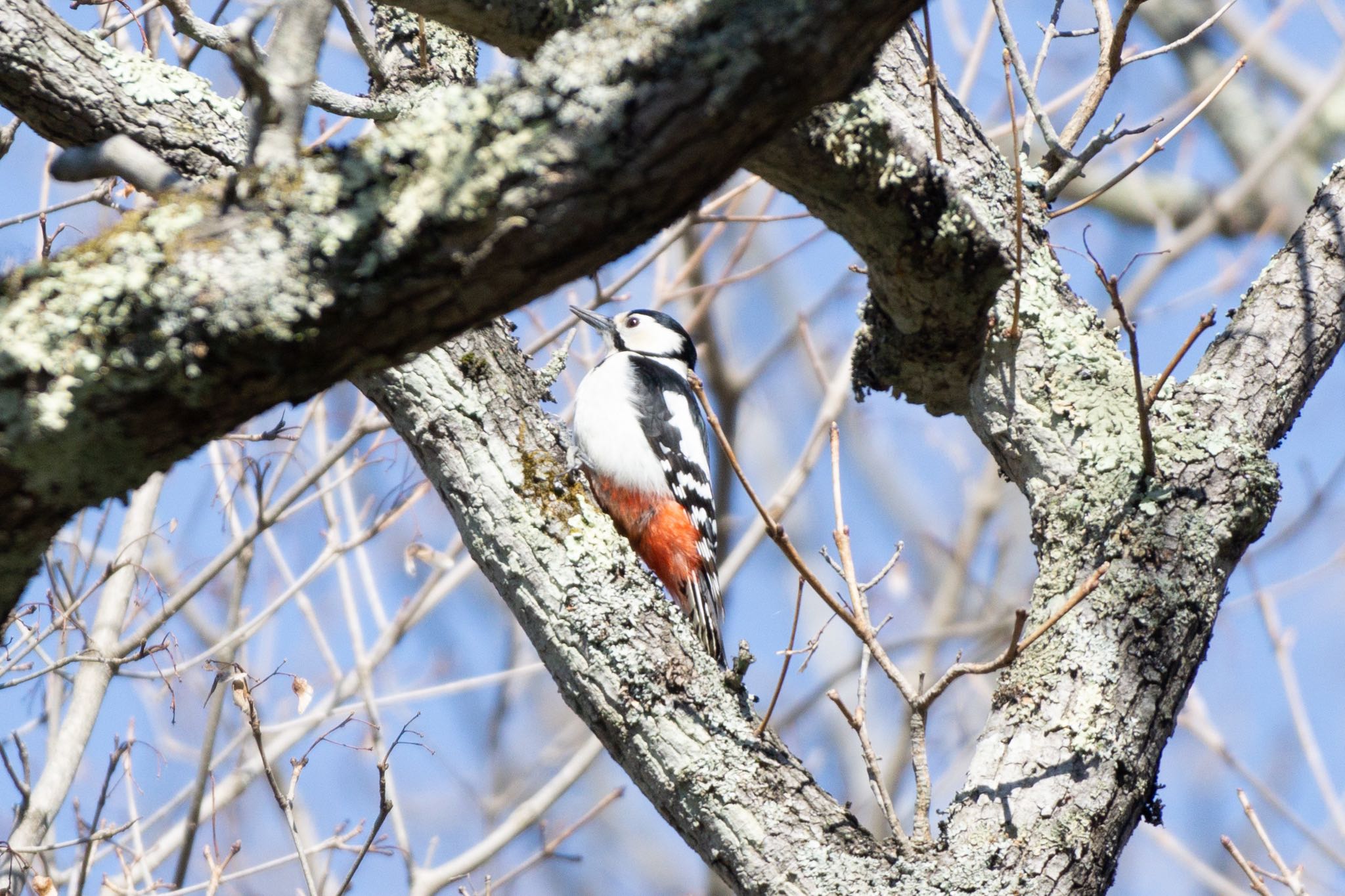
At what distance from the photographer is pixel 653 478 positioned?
17.5 feet

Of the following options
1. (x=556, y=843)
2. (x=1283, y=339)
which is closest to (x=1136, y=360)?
(x=1283, y=339)

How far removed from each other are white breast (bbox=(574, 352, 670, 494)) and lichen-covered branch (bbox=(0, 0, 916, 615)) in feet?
12.0

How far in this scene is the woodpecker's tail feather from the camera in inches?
198

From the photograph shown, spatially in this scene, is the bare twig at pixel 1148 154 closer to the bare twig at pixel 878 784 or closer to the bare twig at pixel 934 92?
the bare twig at pixel 934 92

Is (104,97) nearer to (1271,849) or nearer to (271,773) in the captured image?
(271,773)

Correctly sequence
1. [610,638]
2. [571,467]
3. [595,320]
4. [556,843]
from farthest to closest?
[595,320], [556,843], [571,467], [610,638]

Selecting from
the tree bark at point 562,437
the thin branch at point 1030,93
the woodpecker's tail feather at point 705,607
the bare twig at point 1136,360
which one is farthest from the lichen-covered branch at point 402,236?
the woodpecker's tail feather at point 705,607

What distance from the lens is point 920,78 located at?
308cm

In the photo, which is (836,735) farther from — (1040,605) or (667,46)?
(667,46)

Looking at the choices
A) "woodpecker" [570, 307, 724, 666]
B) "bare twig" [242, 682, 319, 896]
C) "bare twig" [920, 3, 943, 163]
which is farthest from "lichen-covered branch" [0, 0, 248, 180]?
"woodpecker" [570, 307, 724, 666]

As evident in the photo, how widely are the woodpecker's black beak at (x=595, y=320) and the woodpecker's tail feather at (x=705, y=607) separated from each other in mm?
1241

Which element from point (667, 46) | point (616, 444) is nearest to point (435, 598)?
point (616, 444)

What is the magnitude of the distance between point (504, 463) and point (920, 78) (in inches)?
57.4

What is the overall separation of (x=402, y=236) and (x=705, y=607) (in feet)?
12.7
